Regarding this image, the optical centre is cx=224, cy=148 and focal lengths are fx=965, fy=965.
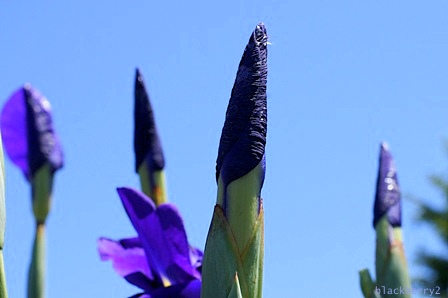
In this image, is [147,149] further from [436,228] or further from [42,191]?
[436,228]

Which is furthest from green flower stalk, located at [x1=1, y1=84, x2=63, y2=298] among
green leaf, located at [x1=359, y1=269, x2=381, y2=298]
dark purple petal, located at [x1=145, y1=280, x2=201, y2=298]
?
green leaf, located at [x1=359, y1=269, x2=381, y2=298]

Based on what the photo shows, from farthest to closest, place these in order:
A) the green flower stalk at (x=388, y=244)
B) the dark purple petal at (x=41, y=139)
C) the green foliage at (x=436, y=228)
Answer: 1. the green foliage at (x=436, y=228)
2. the dark purple petal at (x=41, y=139)
3. the green flower stalk at (x=388, y=244)

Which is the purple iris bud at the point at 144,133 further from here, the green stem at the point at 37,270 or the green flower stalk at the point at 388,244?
the green flower stalk at the point at 388,244

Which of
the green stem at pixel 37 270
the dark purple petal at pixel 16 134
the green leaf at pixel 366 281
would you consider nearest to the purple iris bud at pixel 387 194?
the green leaf at pixel 366 281

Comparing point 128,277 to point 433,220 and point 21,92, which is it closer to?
point 21,92

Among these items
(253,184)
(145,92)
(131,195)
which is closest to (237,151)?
(253,184)

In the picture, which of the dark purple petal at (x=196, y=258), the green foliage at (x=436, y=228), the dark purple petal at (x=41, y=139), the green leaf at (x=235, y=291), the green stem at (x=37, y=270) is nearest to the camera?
the green leaf at (x=235, y=291)

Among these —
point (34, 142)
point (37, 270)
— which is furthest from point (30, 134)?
point (37, 270)
